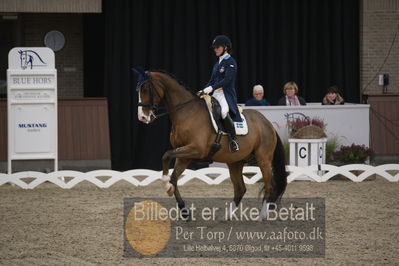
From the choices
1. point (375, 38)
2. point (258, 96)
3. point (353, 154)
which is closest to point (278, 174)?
point (353, 154)

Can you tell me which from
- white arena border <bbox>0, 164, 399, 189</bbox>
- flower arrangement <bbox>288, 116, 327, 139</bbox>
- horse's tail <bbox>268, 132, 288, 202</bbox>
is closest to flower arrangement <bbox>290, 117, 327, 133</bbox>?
flower arrangement <bbox>288, 116, 327, 139</bbox>

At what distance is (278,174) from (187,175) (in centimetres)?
291

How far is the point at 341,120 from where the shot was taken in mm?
14023

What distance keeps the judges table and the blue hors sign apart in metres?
3.39

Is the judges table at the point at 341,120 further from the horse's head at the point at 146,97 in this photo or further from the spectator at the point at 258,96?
the horse's head at the point at 146,97

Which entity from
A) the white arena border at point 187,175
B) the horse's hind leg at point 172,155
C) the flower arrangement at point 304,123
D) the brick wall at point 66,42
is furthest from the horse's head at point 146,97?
the brick wall at point 66,42

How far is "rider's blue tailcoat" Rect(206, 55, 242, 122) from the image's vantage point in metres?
9.12

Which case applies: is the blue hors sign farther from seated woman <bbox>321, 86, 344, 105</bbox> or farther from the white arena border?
seated woman <bbox>321, 86, 344, 105</bbox>

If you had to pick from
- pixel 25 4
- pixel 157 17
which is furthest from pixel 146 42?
pixel 25 4

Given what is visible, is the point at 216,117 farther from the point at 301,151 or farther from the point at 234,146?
the point at 301,151

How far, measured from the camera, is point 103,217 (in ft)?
31.3

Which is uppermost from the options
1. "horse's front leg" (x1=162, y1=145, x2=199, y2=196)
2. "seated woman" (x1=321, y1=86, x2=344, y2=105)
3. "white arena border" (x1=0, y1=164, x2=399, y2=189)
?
"seated woman" (x1=321, y1=86, x2=344, y2=105)

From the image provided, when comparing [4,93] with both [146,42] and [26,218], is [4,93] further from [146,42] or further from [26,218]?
[26,218]

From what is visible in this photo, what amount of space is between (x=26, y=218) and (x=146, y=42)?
291 inches
